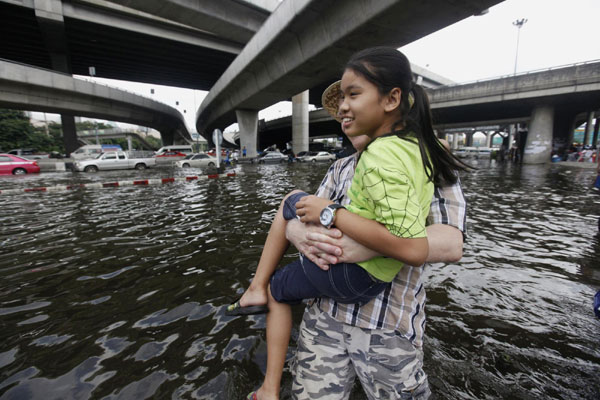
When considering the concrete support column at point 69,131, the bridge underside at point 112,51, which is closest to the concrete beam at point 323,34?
the bridge underside at point 112,51

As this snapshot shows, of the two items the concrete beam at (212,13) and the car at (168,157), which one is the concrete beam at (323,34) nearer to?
the concrete beam at (212,13)

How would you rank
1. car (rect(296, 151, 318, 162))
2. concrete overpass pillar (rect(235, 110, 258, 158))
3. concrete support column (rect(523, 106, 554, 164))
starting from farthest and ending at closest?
1. car (rect(296, 151, 318, 162))
2. concrete overpass pillar (rect(235, 110, 258, 158))
3. concrete support column (rect(523, 106, 554, 164))

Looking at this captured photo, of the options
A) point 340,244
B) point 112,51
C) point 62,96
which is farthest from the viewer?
point 112,51

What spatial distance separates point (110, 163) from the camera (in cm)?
2147

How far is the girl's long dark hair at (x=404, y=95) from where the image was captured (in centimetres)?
114

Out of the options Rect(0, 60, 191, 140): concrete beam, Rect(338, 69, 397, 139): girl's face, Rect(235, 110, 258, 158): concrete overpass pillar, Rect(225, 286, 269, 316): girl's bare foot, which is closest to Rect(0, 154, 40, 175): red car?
Rect(0, 60, 191, 140): concrete beam

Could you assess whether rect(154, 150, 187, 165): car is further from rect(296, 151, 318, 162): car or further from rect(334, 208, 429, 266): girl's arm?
rect(334, 208, 429, 266): girl's arm

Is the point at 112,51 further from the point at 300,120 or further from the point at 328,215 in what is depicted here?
the point at 328,215

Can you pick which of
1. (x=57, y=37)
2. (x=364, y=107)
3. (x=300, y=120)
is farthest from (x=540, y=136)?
(x=57, y=37)

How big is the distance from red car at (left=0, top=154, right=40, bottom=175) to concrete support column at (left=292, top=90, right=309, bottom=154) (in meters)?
24.7

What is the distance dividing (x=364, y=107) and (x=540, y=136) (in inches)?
1275

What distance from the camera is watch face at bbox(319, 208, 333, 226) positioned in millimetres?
1069

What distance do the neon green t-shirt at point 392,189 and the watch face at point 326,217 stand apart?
0.37 feet

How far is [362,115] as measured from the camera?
1193 millimetres
